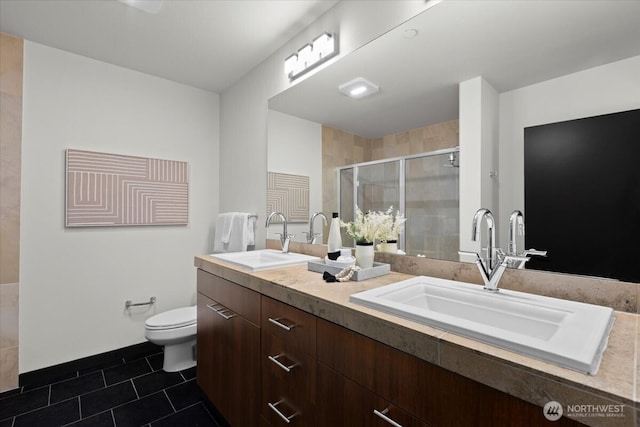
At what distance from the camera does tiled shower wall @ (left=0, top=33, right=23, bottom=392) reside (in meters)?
1.96

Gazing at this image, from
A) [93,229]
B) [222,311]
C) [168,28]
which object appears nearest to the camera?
[222,311]

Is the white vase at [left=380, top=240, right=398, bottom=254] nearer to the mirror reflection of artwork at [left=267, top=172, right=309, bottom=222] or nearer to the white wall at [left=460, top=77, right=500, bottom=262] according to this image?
the white wall at [left=460, top=77, right=500, bottom=262]

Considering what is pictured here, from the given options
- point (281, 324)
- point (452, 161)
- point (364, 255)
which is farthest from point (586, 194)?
point (281, 324)

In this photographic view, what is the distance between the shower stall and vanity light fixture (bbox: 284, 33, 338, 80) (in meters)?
0.70

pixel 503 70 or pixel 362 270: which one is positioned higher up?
pixel 503 70

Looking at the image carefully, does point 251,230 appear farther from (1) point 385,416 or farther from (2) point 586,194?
(2) point 586,194

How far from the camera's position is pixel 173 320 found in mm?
2184

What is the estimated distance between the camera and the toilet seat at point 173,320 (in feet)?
6.82

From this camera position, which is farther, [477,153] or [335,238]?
[335,238]

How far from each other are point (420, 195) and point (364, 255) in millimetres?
395

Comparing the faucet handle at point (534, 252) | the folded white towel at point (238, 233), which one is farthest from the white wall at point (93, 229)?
the faucet handle at point (534, 252)

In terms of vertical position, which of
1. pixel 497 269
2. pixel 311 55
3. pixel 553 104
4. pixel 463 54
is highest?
pixel 311 55

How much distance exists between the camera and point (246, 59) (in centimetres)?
232

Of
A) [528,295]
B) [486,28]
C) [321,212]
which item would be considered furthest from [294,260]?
[486,28]
